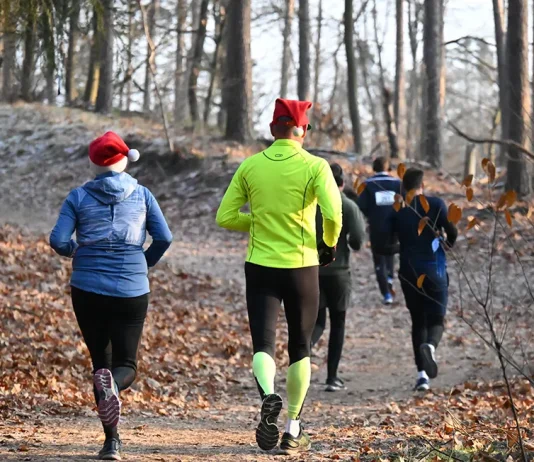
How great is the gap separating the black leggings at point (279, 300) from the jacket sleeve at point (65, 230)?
1.08 meters

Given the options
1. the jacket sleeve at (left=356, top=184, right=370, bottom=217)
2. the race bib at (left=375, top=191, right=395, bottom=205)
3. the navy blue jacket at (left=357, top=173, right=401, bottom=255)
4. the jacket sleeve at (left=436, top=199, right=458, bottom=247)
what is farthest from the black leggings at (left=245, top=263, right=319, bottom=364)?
the jacket sleeve at (left=356, top=184, right=370, bottom=217)

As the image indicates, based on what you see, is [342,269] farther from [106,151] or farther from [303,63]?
[303,63]

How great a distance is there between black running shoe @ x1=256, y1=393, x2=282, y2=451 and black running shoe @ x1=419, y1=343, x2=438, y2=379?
3599mm

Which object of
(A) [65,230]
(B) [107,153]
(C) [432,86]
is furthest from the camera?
(C) [432,86]

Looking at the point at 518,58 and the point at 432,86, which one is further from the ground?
the point at 432,86

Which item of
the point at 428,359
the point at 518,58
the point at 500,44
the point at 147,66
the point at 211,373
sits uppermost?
the point at 500,44

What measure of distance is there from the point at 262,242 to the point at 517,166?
12.8m

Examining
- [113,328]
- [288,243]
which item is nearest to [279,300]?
[288,243]

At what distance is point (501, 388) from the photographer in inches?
345

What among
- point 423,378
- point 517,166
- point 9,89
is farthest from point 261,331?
point 9,89

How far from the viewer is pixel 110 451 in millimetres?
4984

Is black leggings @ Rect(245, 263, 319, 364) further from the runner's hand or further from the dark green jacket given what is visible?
the dark green jacket

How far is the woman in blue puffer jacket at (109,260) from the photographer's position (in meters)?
5.10

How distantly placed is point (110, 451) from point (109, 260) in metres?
1.10
